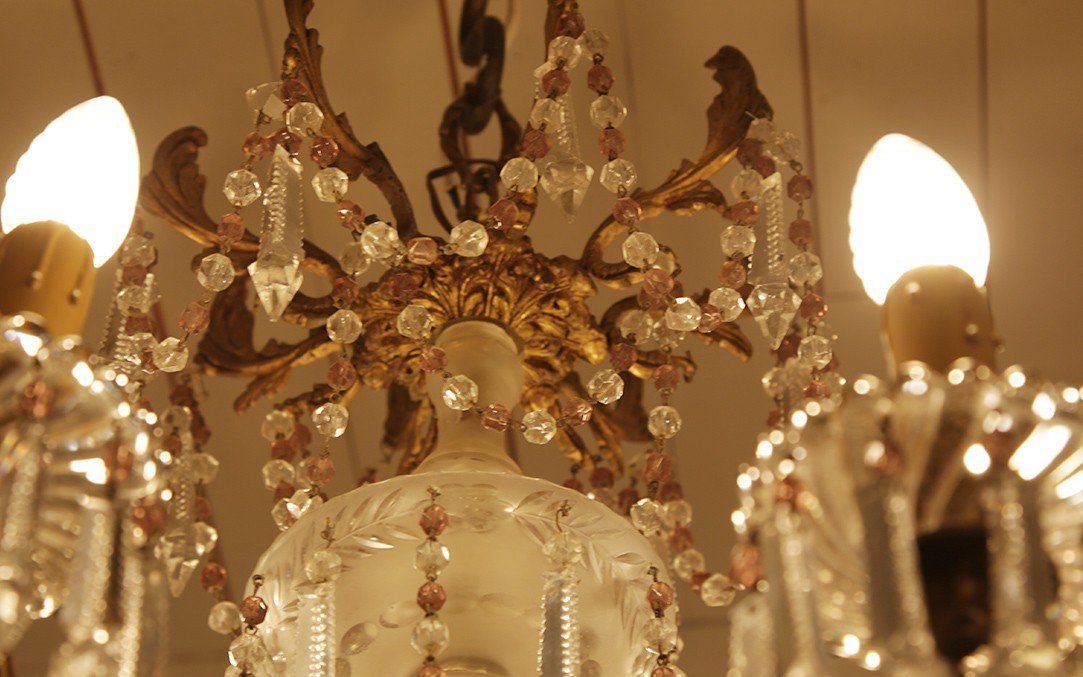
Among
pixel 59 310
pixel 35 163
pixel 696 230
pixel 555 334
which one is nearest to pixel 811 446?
pixel 59 310

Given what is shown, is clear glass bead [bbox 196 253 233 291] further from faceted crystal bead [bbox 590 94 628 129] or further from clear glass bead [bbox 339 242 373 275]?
faceted crystal bead [bbox 590 94 628 129]

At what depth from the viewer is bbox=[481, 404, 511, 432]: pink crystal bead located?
1199mm

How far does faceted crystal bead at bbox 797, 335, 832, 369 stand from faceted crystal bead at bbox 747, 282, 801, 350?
0.02 metres

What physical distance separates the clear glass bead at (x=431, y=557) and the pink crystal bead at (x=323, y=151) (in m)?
0.36

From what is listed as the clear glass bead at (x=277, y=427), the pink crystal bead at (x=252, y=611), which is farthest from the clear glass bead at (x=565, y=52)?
the pink crystal bead at (x=252, y=611)

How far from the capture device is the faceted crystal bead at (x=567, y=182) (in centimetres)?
121

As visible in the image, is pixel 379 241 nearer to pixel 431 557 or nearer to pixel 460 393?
pixel 460 393

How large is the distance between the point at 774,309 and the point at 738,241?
87 millimetres

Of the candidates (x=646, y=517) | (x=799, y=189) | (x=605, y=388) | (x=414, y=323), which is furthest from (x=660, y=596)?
(x=799, y=189)

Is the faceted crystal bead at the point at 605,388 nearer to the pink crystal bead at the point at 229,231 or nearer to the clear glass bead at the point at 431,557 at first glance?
the clear glass bead at the point at 431,557

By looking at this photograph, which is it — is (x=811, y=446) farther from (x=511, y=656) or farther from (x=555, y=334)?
(x=555, y=334)

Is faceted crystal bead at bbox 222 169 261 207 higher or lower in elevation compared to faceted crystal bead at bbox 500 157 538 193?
lower

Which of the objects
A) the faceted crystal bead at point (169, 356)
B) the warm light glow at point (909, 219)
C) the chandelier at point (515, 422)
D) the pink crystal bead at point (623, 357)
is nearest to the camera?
the chandelier at point (515, 422)

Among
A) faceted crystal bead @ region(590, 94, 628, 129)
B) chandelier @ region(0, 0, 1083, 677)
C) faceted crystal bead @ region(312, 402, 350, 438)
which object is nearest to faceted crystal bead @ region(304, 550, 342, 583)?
chandelier @ region(0, 0, 1083, 677)
